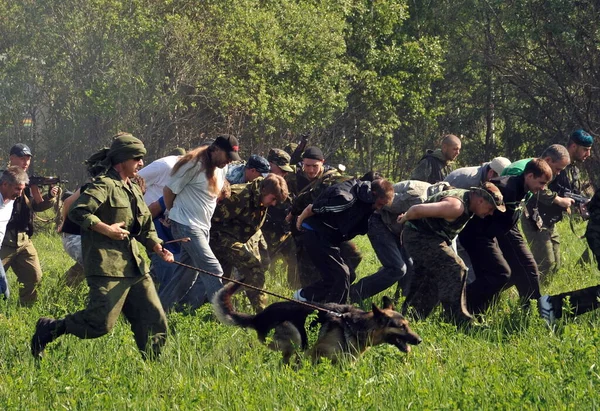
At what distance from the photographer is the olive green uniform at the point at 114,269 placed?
6.54 metres

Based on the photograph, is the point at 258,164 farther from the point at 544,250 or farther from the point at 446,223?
the point at 544,250

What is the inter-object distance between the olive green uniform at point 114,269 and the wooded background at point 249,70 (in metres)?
12.1

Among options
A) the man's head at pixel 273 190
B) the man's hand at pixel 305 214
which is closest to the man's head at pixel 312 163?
the man's hand at pixel 305 214

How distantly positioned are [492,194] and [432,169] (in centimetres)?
345

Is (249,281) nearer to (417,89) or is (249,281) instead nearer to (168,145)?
(168,145)

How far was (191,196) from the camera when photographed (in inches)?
340

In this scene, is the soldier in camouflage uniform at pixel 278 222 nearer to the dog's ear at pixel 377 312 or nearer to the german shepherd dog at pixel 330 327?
the german shepherd dog at pixel 330 327

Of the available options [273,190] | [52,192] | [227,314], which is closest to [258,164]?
[273,190]

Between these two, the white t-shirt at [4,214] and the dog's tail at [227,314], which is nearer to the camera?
the dog's tail at [227,314]

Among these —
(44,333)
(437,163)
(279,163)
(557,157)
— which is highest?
(557,157)

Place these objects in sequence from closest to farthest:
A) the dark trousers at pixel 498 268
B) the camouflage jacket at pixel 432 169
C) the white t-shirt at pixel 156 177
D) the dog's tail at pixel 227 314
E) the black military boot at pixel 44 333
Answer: the black military boot at pixel 44 333 < the dog's tail at pixel 227 314 < the dark trousers at pixel 498 268 < the white t-shirt at pixel 156 177 < the camouflage jacket at pixel 432 169

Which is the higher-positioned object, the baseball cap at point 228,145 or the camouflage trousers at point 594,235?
the camouflage trousers at point 594,235

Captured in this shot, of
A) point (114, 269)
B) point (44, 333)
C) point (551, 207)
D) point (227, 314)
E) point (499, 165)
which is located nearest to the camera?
point (114, 269)

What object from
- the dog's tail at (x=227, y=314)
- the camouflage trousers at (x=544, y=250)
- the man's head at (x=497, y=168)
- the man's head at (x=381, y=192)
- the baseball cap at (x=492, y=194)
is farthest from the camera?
the camouflage trousers at (x=544, y=250)
